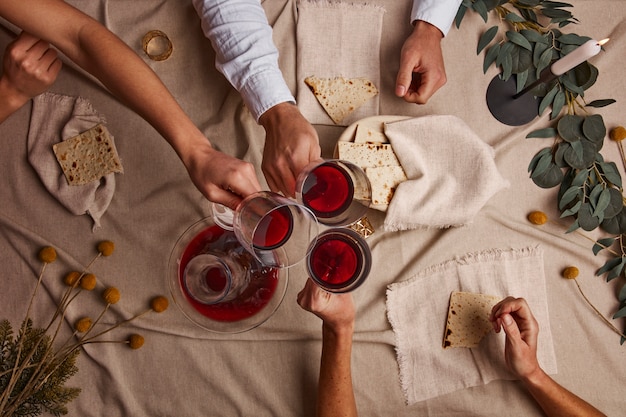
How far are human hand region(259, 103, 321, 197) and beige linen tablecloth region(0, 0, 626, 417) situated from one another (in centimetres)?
17

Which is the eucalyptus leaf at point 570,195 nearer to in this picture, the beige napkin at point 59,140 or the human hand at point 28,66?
the beige napkin at point 59,140

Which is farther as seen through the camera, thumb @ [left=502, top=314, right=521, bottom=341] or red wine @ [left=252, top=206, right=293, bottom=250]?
thumb @ [left=502, top=314, right=521, bottom=341]

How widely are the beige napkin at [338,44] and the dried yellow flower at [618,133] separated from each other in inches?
27.6

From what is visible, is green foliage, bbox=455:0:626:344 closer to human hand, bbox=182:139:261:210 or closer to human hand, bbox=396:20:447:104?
human hand, bbox=396:20:447:104

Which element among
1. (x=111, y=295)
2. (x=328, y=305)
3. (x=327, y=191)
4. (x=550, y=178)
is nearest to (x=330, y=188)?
(x=327, y=191)

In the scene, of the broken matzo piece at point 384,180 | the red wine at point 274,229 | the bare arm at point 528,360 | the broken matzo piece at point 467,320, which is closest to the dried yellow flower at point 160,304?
the red wine at point 274,229

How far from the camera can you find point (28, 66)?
1224 millimetres

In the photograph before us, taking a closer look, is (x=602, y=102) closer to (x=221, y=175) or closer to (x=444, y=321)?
(x=444, y=321)

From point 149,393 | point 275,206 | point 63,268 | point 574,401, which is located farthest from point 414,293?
point 63,268

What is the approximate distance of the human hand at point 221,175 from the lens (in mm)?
968

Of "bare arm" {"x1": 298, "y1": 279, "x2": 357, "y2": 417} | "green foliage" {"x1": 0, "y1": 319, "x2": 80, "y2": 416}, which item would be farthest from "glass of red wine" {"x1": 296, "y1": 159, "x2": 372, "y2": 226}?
"green foliage" {"x1": 0, "y1": 319, "x2": 80, "y2": 416}

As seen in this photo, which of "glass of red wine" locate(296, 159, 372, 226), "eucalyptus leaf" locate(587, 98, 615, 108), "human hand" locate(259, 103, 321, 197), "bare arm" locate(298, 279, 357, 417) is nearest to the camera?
"glass of red wine" locate(296, 159, 372, 226)

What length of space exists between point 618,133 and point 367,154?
764mm

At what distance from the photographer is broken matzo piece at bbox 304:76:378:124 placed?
1.33 meters
